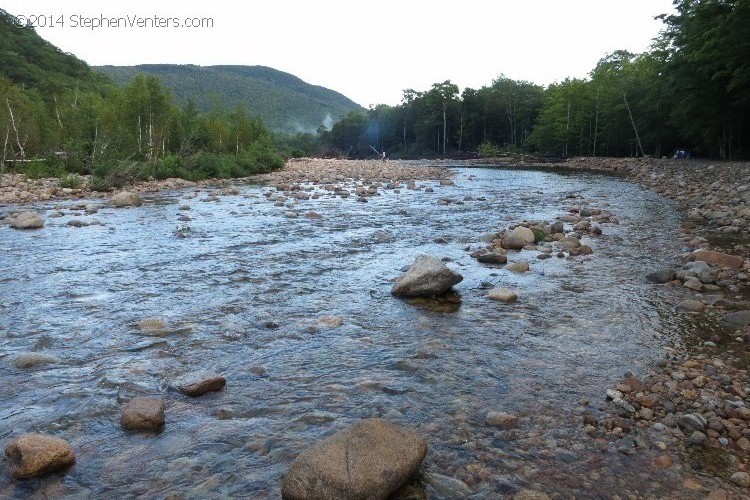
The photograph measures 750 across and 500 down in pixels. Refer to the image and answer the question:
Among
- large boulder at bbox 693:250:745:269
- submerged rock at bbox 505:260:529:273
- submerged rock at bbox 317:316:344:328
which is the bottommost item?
submerged rock at bbox 317:316:344:328

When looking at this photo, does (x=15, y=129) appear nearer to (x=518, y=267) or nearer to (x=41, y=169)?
(x=41, y=169)

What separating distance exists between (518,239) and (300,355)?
23.1ft

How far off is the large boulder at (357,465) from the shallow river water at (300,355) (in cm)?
23

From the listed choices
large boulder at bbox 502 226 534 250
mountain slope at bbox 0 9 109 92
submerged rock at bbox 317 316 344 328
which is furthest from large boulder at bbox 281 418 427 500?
mountain slope at bbox 0 9 109 92

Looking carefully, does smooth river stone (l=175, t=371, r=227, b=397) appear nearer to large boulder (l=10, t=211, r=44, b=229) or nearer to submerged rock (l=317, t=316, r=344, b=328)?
submerged rock (l=317, t=316, r=344, b=328)

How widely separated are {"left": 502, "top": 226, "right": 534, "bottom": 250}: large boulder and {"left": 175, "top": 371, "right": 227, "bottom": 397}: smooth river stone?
7.73m

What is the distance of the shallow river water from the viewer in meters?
3.49

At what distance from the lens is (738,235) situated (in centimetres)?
1155

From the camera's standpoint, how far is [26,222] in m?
12.9

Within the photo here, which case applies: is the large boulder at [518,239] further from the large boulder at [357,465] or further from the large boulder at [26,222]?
the large boulder at [26,222]

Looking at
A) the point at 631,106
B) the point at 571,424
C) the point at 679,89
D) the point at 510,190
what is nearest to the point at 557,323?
the point at 571,424

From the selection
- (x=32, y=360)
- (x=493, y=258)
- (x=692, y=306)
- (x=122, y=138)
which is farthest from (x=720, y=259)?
(x=122, y=138)

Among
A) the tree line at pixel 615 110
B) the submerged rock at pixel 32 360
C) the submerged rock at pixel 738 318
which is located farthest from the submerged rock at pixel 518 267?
the tree line at pixel 615 110

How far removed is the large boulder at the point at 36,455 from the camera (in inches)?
129
